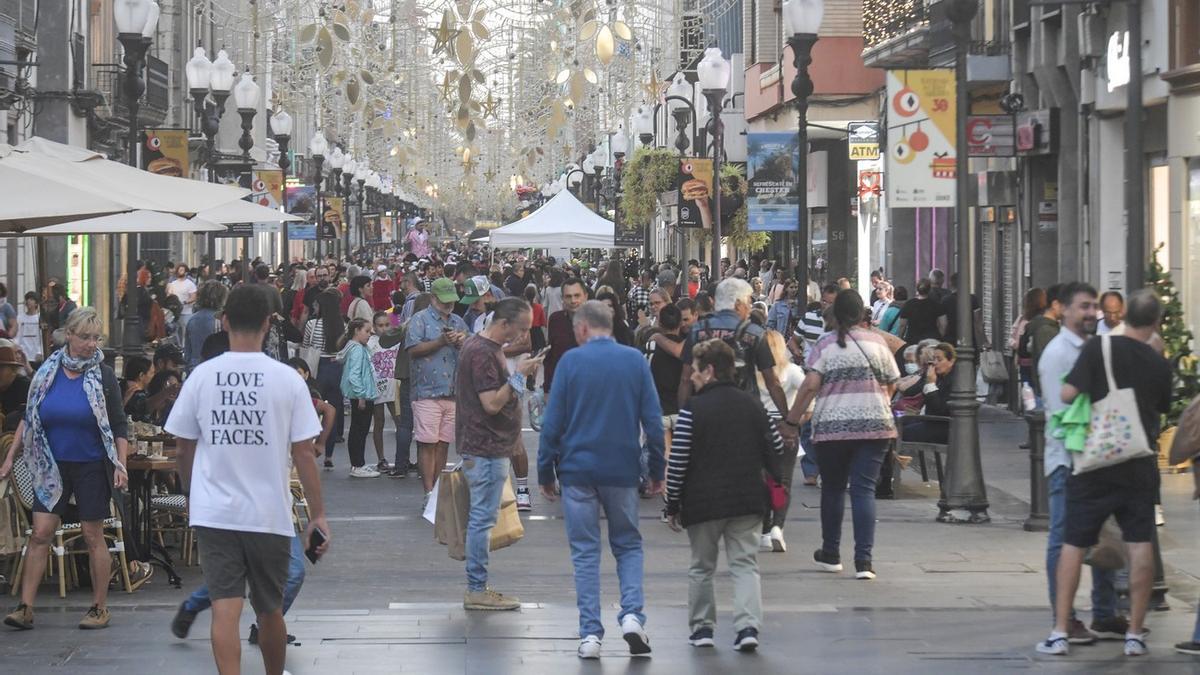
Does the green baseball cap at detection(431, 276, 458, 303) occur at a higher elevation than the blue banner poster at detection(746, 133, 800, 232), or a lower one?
lower

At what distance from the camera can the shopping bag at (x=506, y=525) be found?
11.1 m

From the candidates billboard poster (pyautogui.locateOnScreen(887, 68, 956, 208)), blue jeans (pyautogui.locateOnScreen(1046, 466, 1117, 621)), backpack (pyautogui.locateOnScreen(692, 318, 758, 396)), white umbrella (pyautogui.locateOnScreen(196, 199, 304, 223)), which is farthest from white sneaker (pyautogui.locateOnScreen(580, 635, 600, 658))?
billboard poster (pyautogui.locateOnScreen(887, 68, 956, 208))

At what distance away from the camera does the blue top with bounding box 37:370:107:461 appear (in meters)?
10.5

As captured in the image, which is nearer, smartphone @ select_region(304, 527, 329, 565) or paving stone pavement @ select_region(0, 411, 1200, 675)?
smartphone @ select_region(304, 527, 329, 565)

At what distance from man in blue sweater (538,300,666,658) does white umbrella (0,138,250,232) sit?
3.50 m

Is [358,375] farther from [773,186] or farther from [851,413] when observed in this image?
[773,186]

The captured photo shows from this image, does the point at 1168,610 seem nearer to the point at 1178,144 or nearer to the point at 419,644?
the point at 419,644

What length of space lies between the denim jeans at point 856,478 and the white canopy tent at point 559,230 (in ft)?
80.0

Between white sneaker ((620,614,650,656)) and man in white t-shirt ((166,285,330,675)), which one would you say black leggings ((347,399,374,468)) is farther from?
man in white t-shirt ((166,285,330,675))

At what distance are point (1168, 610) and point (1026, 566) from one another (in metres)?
1.91

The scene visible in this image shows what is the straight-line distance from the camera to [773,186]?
28484 millimetres

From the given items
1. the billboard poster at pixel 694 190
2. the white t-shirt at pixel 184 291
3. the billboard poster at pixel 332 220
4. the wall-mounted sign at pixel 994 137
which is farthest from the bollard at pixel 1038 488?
the billboard poster at pixel 332 220

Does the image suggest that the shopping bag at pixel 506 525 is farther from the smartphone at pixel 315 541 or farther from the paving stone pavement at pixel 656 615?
the smartphone at pixel 315 541

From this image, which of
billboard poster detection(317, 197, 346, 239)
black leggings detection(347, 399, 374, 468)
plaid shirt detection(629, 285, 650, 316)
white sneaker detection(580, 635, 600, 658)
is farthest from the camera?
billboard poster detection(317, 197, 346, 239)
